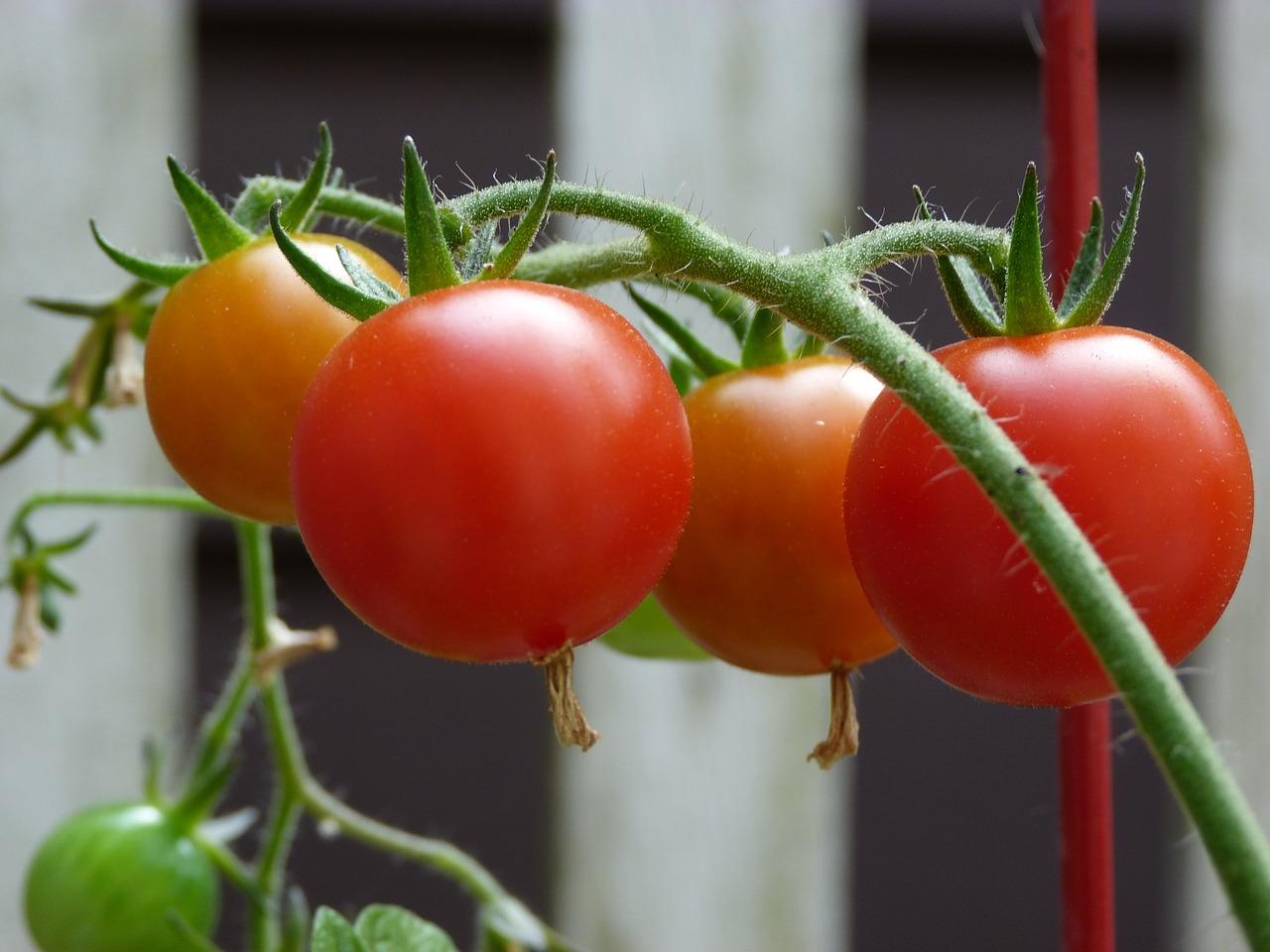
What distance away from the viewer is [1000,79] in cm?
130

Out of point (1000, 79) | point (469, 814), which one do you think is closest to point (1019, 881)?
point (469, 814)

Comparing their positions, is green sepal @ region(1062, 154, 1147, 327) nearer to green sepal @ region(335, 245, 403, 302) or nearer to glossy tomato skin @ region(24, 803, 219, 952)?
green sepal @ region(335, 245, 403, 302)

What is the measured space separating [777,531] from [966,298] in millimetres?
68

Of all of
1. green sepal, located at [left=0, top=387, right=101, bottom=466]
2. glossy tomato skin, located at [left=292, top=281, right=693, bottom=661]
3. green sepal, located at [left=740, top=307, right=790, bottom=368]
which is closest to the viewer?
glossy tomato skin, located at [left=292, top=281, right=693, bottom=661]

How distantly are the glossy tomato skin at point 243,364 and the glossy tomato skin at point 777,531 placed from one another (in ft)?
0.29

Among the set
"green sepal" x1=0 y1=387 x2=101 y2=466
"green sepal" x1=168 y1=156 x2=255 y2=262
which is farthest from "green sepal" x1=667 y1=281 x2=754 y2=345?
"green sepal" x1=0 y1=387 x2=101 y2=466

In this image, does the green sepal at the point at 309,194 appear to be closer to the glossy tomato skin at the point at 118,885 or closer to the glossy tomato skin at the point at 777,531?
the glossy tomato skin at the point at 777,531

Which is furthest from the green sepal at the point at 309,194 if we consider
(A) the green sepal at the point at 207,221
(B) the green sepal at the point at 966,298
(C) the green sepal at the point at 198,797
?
(C) the green sepal at the point at 198,797

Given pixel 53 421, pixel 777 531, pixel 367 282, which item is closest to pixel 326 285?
pixel 367 282

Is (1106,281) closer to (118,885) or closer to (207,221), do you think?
(207,221)

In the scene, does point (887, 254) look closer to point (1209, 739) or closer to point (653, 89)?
point (1209, 739)

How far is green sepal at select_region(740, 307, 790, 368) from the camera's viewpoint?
1.08ft

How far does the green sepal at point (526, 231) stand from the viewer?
0.78 ft

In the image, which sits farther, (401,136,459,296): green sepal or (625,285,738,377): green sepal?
(625,285,738,377): green sepal
